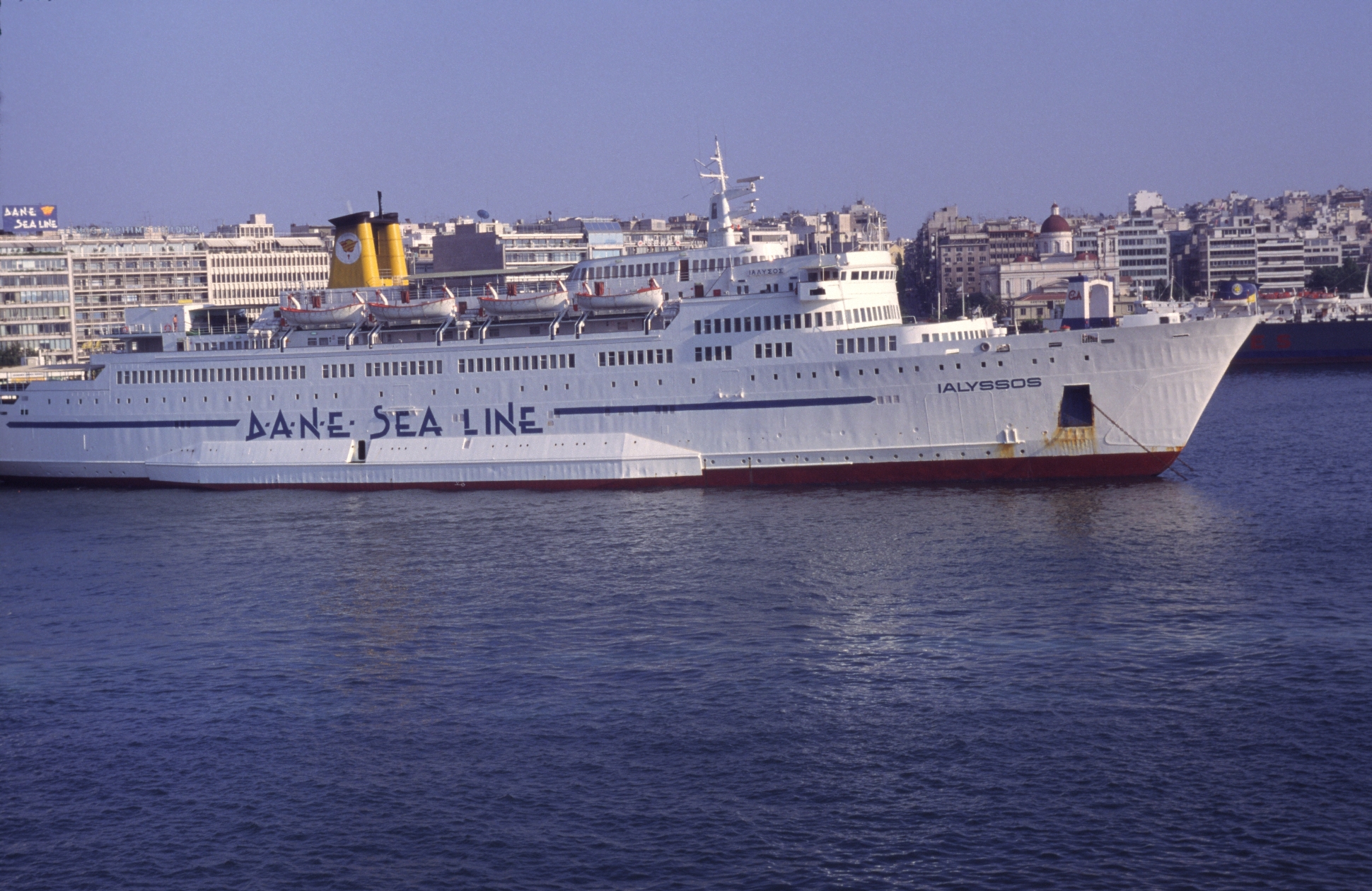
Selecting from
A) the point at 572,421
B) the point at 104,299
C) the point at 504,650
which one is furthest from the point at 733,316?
the point at 104,299

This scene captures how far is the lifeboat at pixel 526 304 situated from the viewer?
4159 centimetres

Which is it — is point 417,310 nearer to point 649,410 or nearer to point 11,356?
point 649,410

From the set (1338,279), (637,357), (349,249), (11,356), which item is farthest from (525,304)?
(1338,279)

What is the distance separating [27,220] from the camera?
99.5 m

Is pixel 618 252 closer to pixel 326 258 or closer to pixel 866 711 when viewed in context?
pixel 866 711

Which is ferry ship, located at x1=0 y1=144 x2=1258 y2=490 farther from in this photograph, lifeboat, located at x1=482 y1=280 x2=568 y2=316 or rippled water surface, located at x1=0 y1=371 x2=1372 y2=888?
rippled water surface, located at x1=0 y1=371 x2=1372 y2=888

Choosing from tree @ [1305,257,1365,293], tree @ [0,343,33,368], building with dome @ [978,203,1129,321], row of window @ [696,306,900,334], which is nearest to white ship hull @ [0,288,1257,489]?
row of window @ [696,306,900,334]

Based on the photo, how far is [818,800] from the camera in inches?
676

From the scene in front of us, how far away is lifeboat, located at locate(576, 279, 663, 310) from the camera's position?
40.4 meters

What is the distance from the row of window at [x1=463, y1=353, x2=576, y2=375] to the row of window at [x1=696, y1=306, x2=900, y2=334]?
344 centimetres

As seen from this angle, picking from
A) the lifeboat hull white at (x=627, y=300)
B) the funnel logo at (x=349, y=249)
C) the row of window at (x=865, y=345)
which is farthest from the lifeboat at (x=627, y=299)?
the funnel logo at (x=349, y=249)

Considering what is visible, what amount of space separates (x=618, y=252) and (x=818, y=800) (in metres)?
34.1

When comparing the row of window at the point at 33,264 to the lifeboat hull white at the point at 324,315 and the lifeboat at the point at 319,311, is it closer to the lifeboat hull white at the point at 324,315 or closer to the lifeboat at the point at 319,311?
the lifeboat at the point at 319,311

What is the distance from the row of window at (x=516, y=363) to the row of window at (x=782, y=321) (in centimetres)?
344
